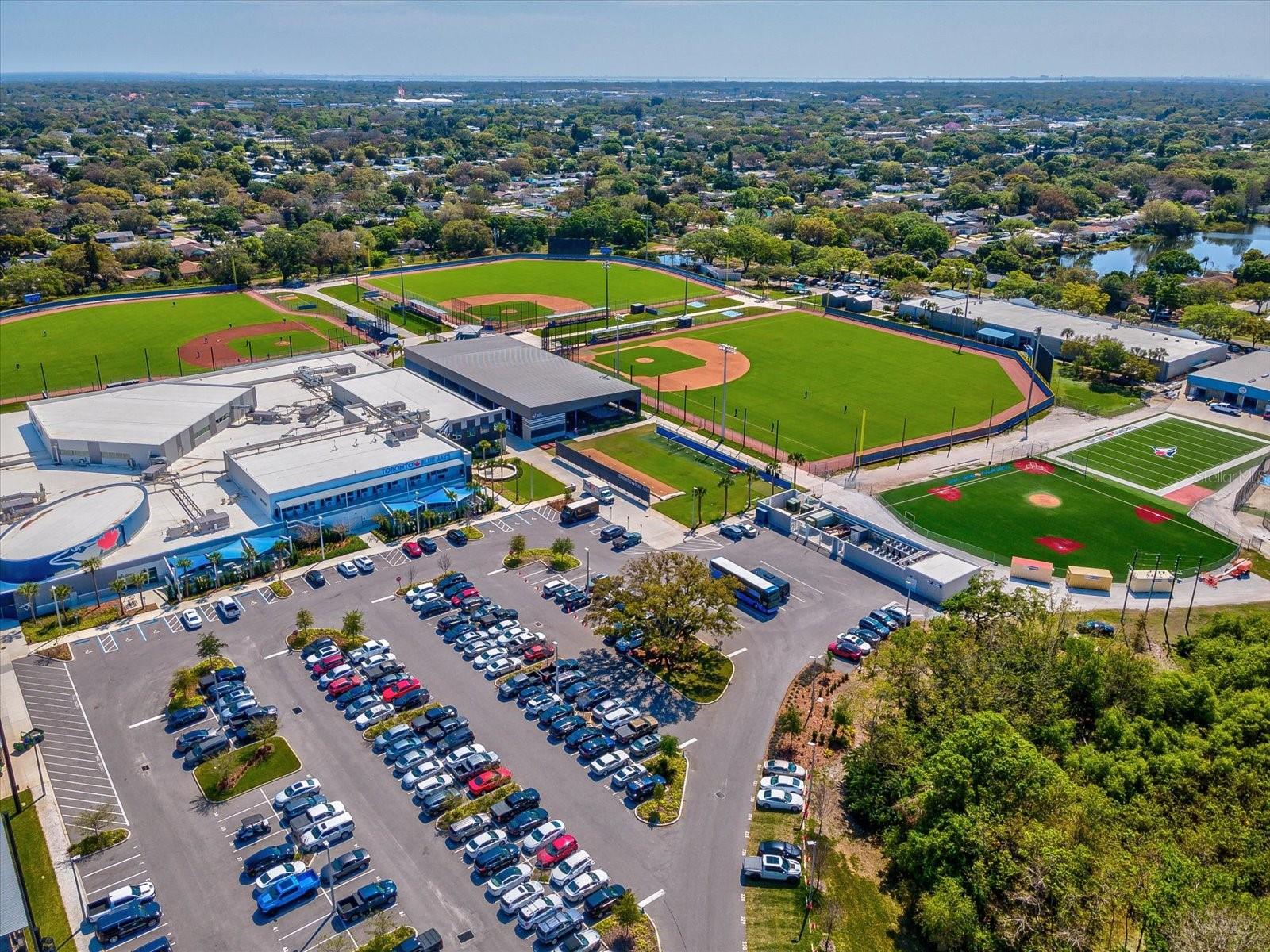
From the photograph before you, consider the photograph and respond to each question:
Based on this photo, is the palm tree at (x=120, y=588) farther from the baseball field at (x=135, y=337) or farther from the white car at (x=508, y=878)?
the baseball field at (x=135, y=337)

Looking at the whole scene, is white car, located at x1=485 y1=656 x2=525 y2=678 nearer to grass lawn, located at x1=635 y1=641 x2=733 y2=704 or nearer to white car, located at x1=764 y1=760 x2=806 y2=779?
grass lawn, located at x1=635 y1=641 x2=733 y2=704

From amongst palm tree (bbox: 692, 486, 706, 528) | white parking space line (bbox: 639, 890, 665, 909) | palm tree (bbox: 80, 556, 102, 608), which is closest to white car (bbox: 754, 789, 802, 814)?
white parking space line (bbox: 639, 890, 665, 909)

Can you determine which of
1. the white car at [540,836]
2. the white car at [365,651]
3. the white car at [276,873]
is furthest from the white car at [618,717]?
the white car at [276,873]

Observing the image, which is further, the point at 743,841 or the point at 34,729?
the point at 34,729

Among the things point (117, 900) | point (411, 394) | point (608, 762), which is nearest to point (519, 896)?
point (608, 762)

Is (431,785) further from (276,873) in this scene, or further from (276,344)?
(276,344)

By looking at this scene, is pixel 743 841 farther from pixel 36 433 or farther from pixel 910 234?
pixel 910 234

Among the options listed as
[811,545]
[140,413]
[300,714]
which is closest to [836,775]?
[811,545]

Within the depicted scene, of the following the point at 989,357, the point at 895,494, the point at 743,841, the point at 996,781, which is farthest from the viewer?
the point at 989,357
